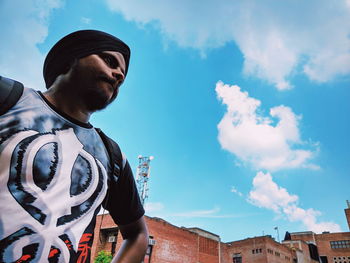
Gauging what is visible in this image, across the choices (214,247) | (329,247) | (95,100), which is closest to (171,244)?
(214,247)

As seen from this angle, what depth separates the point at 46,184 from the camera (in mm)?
830

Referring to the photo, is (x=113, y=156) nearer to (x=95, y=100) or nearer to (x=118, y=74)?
(x=95, y=100)

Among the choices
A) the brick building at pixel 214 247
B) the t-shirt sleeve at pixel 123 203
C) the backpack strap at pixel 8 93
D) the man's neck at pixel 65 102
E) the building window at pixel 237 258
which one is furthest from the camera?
the building window at pixel 237 258

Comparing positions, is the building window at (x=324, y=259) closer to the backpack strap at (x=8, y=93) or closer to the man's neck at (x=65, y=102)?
the man's neck at (x=65, y=102)

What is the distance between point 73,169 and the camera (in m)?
0.93

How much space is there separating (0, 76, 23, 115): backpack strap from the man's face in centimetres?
22

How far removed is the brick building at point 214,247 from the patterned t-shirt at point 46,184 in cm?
1774

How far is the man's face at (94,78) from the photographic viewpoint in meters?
1.07

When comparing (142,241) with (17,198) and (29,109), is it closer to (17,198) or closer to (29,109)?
(17,198)

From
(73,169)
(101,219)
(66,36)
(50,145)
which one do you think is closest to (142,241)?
(73,169)

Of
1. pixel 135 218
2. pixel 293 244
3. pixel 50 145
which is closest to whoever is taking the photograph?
pixel 50 145

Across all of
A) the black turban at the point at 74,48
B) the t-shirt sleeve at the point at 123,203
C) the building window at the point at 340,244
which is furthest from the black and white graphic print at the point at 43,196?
the building window at the point at 340,244

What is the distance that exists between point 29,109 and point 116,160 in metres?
0.42

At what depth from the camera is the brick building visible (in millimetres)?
18147
